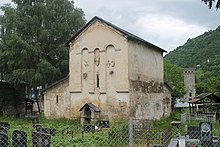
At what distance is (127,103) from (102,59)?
164 inches

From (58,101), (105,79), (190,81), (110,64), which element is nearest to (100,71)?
(105,79)

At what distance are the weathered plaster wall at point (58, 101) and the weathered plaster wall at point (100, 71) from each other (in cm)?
75

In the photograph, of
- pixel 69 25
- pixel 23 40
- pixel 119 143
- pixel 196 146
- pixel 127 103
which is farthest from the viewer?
pixel 69 25

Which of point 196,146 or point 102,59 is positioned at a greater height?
point 102,59

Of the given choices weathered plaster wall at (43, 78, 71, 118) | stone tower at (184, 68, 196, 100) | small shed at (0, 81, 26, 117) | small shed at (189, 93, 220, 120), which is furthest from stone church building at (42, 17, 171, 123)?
stone tower at (184, 68, 196, 100)

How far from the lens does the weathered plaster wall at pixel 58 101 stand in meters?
27.2

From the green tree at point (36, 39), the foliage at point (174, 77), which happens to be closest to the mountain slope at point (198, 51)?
the foliage at point (174, 77)

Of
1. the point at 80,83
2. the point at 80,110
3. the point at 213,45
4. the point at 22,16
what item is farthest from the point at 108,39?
the point at 213,45

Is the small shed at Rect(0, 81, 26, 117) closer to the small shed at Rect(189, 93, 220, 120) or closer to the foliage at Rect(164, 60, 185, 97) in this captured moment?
the small shed at Rect(189, 93, 220, 120)

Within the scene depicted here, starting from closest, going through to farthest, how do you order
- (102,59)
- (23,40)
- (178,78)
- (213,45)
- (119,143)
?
(119,143)
(102,59)
(23,40)
(178,78)
(213,45)

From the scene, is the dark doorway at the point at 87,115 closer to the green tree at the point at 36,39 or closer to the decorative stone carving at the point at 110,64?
the decorative stone carving at the point at 110,64

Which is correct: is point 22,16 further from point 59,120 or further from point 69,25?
point 59,120

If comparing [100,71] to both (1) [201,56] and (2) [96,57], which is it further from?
(1) [201,56]

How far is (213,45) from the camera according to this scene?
67.7 metres
